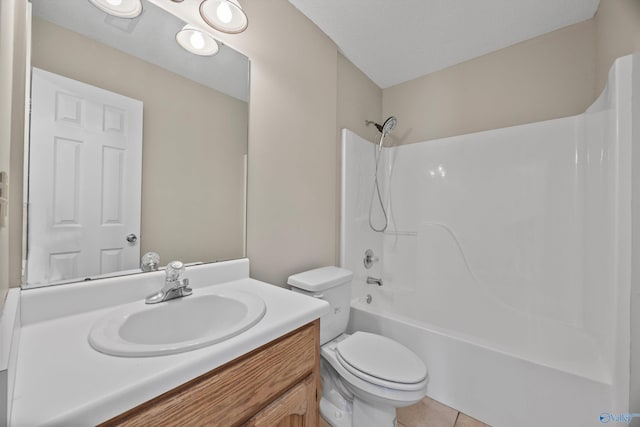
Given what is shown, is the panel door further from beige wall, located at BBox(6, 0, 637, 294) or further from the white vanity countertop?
beige wall, located at BBox(6, 0, 637, 294)

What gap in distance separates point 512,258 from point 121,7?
2.41 metres

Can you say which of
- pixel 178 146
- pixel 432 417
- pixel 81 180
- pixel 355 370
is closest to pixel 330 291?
pixel 355 370

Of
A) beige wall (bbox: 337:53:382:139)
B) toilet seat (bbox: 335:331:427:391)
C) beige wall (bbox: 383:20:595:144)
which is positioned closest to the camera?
toilet seat (bbox: 335:331:427:391)

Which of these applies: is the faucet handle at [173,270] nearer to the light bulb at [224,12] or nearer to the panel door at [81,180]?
the panel door at [81,180]

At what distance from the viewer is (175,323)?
A: 2.82 feet

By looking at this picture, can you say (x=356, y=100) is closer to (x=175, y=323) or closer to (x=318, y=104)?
(x=318, y=104)

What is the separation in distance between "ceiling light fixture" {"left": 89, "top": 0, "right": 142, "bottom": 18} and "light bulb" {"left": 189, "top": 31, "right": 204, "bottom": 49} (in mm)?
Answer: 189

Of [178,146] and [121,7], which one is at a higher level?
[121,7]

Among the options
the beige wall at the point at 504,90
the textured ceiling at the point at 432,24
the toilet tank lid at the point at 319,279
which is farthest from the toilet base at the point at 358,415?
the textured ceiling at the point at 432,24

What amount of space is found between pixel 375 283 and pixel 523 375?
1.01 metres

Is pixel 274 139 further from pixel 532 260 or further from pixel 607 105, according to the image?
pixel 532 260

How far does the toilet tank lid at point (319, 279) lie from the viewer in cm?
129

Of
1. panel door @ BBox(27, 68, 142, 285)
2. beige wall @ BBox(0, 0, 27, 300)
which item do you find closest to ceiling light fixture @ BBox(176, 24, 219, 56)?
panel door @ BBox(27, 68, 142, 285)

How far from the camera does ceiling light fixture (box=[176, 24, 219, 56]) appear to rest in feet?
3.48
